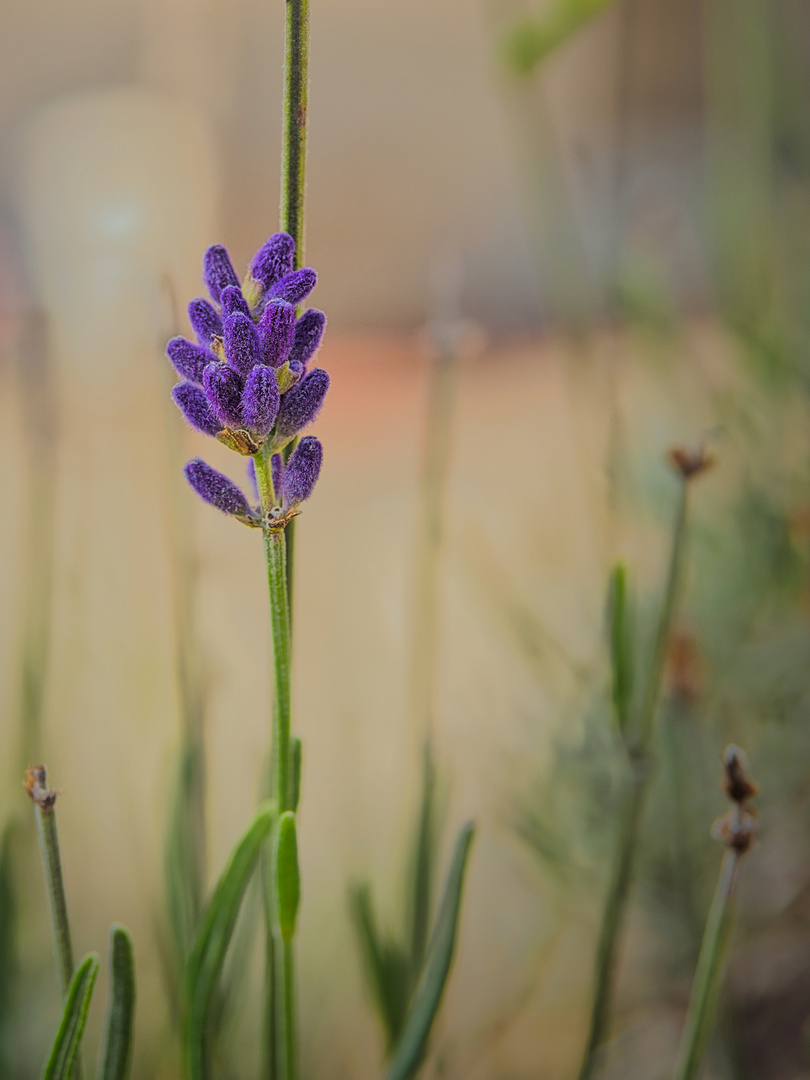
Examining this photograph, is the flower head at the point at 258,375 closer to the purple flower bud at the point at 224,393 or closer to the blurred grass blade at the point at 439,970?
the purple flower bud at the point at 224,393

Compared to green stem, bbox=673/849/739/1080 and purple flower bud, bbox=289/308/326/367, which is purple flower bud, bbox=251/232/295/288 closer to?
purple flower bud, bbox=289/308/326/367

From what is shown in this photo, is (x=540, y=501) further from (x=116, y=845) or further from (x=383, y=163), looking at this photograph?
(x=383, y=163)

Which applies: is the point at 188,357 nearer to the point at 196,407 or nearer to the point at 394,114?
the point at 196,407

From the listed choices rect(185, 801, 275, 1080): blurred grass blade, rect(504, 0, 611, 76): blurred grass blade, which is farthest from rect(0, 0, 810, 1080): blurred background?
rect(185, 801, 275, 1080): blurred grass blade

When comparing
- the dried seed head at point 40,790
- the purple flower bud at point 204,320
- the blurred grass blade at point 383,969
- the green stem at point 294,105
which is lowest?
the blurred grass blade at point 383,969

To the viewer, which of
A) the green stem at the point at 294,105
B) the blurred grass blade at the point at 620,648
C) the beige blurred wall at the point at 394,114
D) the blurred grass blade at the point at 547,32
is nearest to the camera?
the green stem at the point at 294,105

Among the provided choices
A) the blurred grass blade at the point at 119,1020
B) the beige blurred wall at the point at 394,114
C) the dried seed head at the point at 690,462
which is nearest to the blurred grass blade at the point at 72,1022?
the blurred grass blade at the point at 119,1020

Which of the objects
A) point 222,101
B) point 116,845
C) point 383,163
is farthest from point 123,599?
point 383,163
